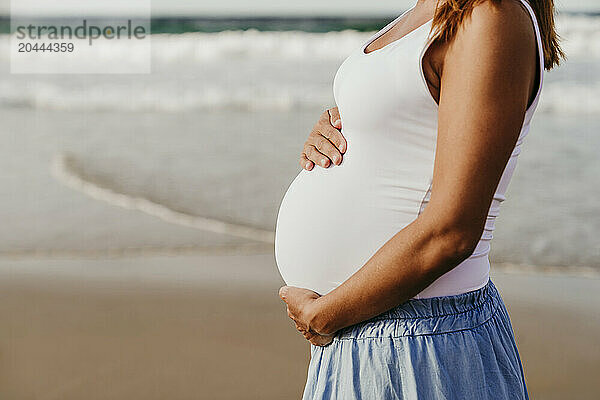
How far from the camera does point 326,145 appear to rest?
4.41 ft

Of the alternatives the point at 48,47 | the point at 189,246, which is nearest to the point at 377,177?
the point at 189,246

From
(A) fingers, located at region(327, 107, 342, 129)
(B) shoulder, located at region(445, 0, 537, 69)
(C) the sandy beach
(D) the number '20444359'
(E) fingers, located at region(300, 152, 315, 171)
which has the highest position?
(D) the number '20444359'

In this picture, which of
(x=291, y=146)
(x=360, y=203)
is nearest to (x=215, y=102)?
(x=291, y=146)

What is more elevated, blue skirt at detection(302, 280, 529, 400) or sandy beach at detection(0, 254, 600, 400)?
blue skirt at detection(302, 280, 529, 400)

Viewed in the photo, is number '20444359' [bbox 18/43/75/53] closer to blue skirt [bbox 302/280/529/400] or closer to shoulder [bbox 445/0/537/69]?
blue skirt [bbox 302/280/529/400]

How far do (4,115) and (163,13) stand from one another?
19894mm

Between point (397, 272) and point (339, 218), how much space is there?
196 millimetres

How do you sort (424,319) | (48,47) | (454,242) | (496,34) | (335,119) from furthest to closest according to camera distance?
(48,47) → (335,119) → (424,319) → (454,242) → (496,34)

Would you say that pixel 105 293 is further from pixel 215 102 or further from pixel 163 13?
pixel 163 13

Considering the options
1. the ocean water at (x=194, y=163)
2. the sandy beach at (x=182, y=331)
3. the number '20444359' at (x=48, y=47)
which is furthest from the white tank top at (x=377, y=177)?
the number '20444359' at (x=48, y=47)

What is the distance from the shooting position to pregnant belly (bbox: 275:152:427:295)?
1182 millimetres

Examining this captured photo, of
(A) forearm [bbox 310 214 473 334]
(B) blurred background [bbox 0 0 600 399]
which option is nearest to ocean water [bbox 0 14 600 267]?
(B) blurred background [bbox 0 0 600 399]

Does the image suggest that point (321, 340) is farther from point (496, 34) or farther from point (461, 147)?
point (496, 34)

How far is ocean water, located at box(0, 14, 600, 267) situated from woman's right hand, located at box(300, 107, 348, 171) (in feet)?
8.88
